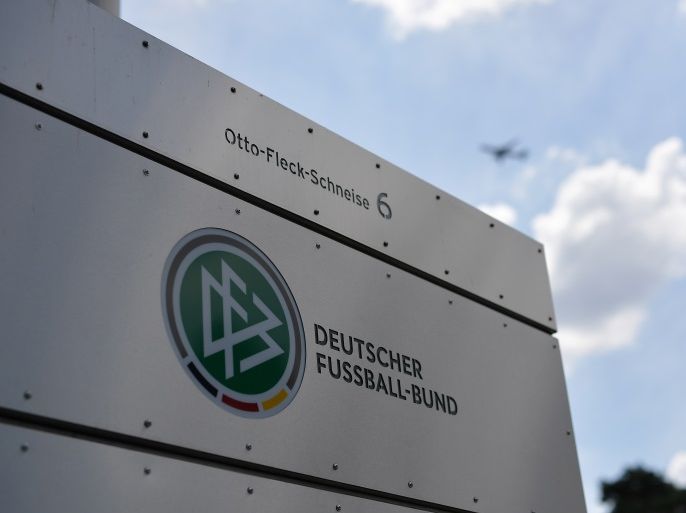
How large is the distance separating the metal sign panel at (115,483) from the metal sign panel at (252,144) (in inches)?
35.8

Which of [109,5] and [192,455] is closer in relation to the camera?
[192,455]

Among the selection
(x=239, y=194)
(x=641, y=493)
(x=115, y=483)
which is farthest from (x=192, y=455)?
(x=641, y=493)

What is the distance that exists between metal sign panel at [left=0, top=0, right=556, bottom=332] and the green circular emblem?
28 cm

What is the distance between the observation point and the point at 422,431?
3287 millimetres

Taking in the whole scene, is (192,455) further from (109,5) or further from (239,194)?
(109,5)

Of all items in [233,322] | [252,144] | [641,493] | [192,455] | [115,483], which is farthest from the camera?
[641,493]

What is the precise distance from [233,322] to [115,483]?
64 centimetres

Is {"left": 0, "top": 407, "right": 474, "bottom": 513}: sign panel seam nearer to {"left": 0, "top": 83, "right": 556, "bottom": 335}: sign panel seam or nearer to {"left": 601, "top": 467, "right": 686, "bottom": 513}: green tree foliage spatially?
{"left": 0, "top": 83, "right": 556, "bottom": 335}: sign panel seam

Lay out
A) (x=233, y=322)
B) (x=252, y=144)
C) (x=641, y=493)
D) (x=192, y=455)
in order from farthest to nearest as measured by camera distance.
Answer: (x=641, y=493)
(x=252, y=144)
(x=233, y=322)
(x=192, y=455)

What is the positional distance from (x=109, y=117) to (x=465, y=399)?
64.6 inches

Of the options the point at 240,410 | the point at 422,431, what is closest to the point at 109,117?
the point at 240,410

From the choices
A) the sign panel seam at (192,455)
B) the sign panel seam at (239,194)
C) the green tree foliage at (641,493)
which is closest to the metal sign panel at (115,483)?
the sign panel seam at (192,455)

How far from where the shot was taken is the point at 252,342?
9.30 feet

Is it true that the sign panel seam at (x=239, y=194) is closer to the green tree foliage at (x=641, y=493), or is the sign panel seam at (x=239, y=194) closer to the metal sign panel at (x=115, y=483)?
the metal sign panel at (x=115, y=483)
